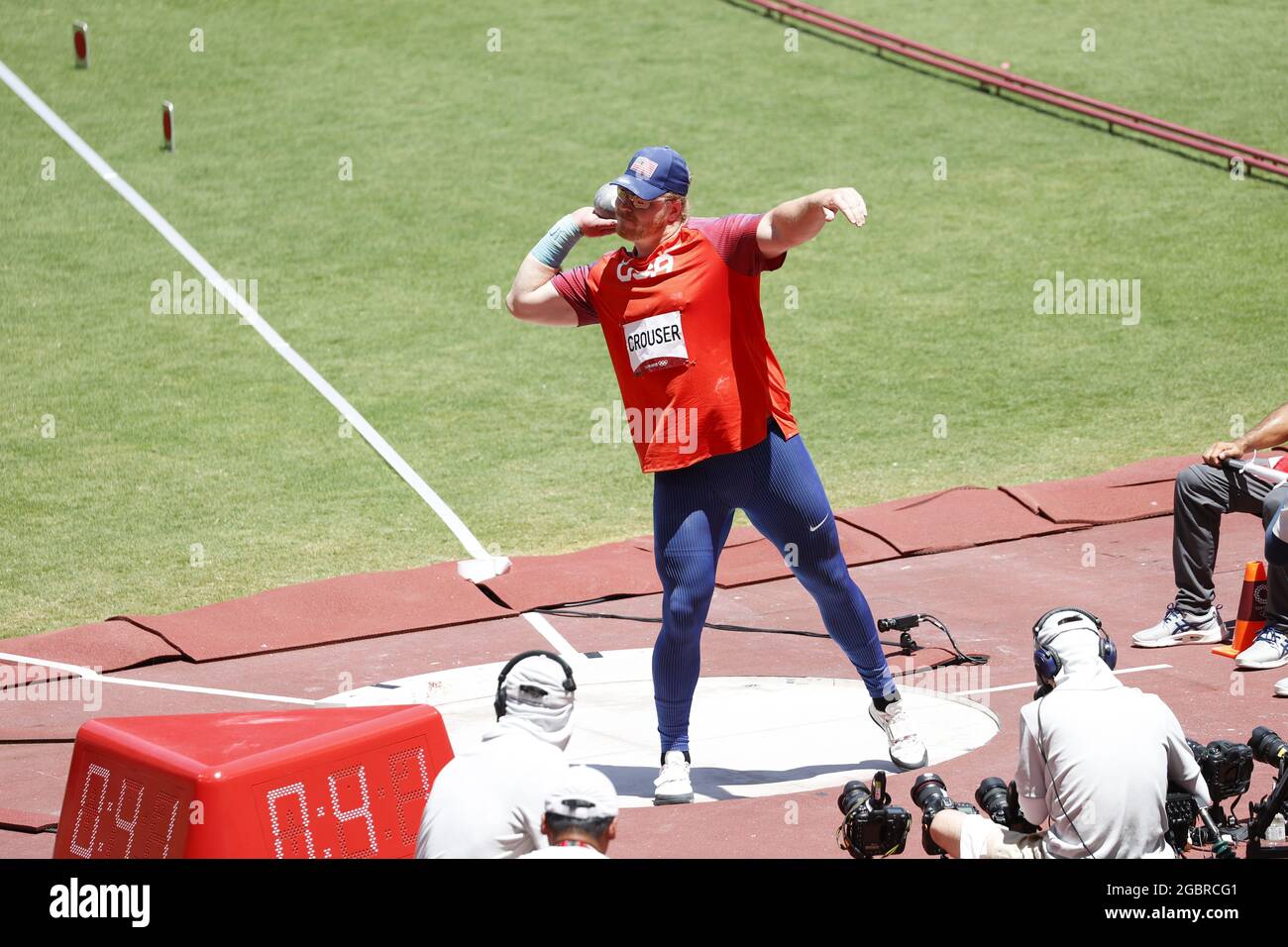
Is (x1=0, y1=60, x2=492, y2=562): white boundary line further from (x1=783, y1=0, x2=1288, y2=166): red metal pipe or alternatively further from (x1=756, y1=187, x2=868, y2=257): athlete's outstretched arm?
(x1=783, y1=0, x2=1288, y2=166): red metal pipe

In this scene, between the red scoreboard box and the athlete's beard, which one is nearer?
the red scoreboard box

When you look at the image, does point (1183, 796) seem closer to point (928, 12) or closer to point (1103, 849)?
point (1103, 849)

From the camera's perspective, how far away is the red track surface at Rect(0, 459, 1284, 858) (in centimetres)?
680

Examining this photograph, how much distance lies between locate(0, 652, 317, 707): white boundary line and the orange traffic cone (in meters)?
4.39

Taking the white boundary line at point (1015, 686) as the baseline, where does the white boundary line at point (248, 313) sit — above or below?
above

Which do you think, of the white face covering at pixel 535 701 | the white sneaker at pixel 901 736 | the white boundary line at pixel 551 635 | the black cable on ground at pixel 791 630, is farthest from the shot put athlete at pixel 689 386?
the white boundary line at pixel 551 635

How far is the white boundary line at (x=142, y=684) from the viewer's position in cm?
827

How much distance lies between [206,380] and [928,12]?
10.9 meters

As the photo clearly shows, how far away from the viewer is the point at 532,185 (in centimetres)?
1653

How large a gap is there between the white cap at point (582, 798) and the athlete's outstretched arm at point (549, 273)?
2.70 meters

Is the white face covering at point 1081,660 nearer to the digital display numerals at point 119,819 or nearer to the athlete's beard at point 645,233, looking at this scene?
the athlete's beard at point 645,233

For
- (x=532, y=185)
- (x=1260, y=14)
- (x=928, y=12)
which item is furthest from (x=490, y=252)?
(x=1260, y=14)

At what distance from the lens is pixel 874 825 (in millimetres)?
5559

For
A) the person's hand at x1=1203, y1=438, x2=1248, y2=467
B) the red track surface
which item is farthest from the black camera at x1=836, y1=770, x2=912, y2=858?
the person's hand at x1=1203, y1=438, x2=1248, y2=467
